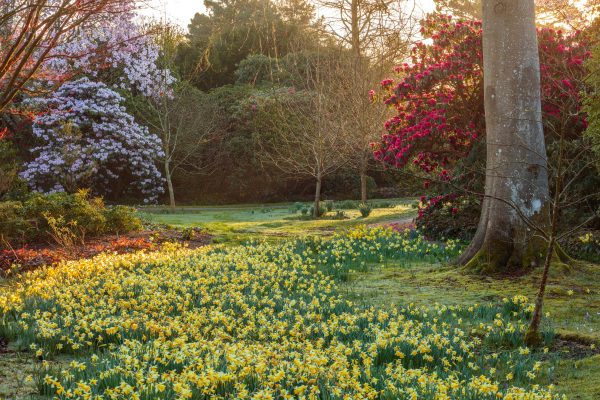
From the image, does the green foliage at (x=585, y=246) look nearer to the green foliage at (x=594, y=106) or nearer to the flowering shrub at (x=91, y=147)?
the green foliage at (x=594, y=106)

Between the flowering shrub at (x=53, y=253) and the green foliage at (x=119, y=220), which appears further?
the green foliage at (x=119, y=220)

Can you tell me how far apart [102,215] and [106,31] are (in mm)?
16225

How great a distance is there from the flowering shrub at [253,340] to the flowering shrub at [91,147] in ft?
55.8

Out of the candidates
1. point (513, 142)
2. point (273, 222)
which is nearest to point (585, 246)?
point (513, 142)

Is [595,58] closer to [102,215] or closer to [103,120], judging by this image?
[102,215]

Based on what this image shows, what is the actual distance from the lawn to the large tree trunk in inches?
20.4

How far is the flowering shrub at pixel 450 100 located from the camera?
1173 cm

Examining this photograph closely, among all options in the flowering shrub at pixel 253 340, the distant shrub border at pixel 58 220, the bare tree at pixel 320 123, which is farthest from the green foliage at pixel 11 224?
the bare tree at pixel 320 123

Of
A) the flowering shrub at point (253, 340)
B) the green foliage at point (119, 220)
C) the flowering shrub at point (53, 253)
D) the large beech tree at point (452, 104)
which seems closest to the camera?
the flowering shrub at point (253, 340)

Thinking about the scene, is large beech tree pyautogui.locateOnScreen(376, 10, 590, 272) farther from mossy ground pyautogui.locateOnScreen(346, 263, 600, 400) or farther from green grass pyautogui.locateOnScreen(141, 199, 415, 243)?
green grass pyautogui.locateOnScreen(141, 199, 415, 243)

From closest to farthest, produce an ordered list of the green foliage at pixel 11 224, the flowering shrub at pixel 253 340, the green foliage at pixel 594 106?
1. the flowering shrub at pixel 253 340
2. the green foliage at pixel 594 106
3. the green foliage at pixel 11 224

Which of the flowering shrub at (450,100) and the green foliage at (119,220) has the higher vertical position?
the flowering shrub at (450,100)

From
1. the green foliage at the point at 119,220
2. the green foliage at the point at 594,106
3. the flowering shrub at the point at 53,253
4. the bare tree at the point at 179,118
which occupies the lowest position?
the flowering shrub at the point at 53,253

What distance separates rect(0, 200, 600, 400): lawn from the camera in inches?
163
